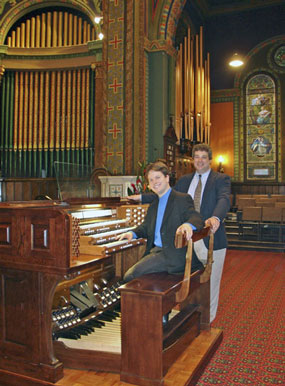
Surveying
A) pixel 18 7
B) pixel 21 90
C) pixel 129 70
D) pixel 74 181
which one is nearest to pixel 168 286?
pixel 74 181

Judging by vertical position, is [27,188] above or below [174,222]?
above

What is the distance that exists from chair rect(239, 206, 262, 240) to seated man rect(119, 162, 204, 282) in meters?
6.55

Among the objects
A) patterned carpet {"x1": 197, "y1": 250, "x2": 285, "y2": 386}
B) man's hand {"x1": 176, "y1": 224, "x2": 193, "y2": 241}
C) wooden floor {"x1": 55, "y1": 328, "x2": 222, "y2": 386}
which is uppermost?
man's hand {"x1": 176, "y1": 224, "x2": 193, "y2": 241}

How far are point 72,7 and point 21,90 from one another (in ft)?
7.73

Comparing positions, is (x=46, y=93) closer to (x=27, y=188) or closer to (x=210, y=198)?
(x=27, y=188)

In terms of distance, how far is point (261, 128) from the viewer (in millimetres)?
14086

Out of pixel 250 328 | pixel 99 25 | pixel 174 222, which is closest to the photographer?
pixel 174 222

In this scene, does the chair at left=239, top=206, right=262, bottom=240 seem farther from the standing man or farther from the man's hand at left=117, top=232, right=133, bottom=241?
the man's hand at left=117, top=232, right=133, bottom=241

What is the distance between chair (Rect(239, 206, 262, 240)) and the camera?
30.0 feet

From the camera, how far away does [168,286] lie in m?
2.61

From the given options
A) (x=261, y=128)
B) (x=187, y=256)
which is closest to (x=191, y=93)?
(x=261, y=128)

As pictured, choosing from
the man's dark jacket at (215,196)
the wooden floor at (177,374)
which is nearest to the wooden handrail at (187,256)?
the man's dark jacket at (215,196)

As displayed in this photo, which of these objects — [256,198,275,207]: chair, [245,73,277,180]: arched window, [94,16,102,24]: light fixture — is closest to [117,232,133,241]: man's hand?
[94,16,102,24]: light fixture

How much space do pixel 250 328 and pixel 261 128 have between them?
11300mm
